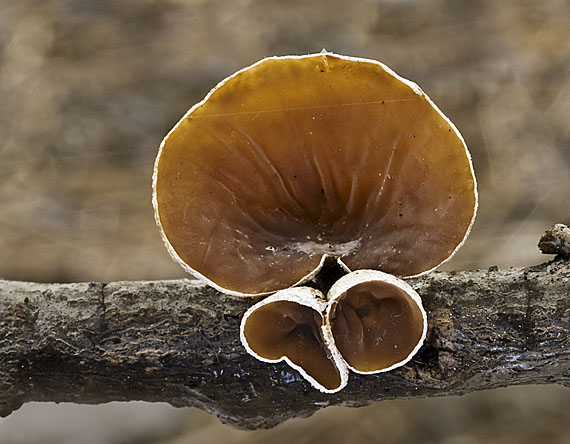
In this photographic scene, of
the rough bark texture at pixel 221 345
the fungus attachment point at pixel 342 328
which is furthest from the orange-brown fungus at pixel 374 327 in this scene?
the rough bark texture at pixel 221 345

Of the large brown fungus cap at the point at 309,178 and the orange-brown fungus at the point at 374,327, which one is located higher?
the large brown fungus cap at the point at 309,178

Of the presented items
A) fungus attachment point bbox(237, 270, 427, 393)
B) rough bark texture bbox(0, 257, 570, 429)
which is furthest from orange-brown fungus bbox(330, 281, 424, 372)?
rough bark texture bbox(0, 257, 570, 429)

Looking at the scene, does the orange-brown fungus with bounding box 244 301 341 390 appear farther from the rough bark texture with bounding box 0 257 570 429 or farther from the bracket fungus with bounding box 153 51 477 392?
the rough bark texture with bounding box 0 257 570 429

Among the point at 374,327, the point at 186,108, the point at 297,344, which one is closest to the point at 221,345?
the point at 297,344

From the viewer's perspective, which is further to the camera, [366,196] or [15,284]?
[15,284]

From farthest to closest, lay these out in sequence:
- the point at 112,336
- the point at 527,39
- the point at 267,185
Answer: the point at 527,39, the point at 112,336, the point at 267,185

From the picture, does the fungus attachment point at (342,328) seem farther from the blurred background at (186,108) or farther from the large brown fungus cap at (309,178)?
the blurred background at (186,108)

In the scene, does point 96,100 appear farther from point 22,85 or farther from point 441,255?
point 441,255

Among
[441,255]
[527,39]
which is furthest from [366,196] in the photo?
[527,39]

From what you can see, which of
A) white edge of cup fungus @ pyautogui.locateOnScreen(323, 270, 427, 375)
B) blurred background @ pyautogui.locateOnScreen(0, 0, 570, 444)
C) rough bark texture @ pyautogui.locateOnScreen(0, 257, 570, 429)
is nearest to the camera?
white edge of cup fungus @ pyautogui.locateOnScreen(323, 270, 427, 375)
